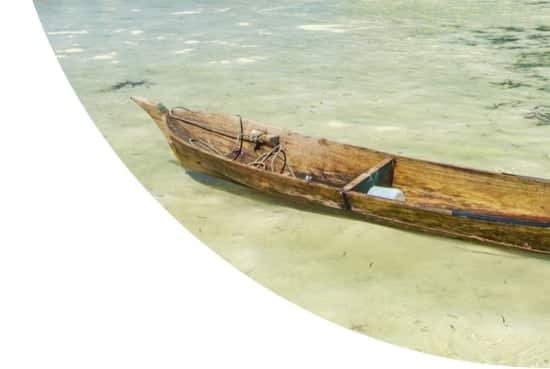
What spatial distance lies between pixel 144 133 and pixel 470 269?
4600 millimetres

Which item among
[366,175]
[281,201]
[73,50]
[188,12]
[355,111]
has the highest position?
[366,175]

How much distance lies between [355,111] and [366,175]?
121 inches

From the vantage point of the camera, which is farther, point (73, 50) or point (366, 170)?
point (73, 50)

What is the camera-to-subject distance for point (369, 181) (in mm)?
4965

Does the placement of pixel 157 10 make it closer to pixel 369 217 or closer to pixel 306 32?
pixel 306 32

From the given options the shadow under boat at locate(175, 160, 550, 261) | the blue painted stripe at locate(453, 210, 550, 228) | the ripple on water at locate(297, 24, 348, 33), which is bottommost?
the ripple on water at locate(297, 24, 348, 33)

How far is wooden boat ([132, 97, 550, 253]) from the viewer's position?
425 cm

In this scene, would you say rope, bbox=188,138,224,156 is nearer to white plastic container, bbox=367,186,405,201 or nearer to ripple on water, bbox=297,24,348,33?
white plastic container, bbox=367,186,405,201

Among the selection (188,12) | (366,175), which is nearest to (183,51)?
(188,12)

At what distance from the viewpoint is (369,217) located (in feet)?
15.4

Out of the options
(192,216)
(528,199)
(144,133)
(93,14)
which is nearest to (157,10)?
(93,14)

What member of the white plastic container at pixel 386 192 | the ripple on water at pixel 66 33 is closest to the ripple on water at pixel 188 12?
the ripple on water at pixel 66 33

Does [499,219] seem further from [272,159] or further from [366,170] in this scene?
[272,159]

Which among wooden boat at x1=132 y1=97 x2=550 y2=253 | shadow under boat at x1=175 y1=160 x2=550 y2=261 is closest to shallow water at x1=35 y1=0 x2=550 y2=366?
shadow under boat at x1=175 y1=160 x2=550 y2=261
